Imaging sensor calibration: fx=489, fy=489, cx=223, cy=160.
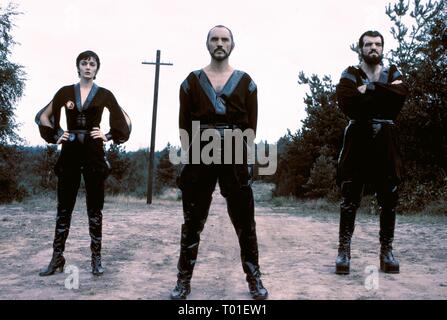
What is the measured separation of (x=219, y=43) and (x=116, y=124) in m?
1.60

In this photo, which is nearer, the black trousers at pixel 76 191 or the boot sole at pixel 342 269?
the black trousers at pixel 76 191

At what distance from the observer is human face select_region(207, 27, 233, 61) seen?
3.98 meters

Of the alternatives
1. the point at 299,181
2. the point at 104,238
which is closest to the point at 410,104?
the point at 299,181

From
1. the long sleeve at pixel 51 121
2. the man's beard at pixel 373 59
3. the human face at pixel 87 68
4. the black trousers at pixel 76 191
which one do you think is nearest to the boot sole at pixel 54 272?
→ the black trousers at pixel 76 191

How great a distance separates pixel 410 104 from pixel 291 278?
12.8 meters

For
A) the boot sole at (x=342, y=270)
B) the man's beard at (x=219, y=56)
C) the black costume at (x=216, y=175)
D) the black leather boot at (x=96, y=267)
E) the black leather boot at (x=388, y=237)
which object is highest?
the man's beard at (x=219, y=56)

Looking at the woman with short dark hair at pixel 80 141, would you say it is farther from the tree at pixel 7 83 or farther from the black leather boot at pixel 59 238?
the tree at pixel 7 83

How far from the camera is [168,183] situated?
58594mm

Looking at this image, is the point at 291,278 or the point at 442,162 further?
the point at 442,162

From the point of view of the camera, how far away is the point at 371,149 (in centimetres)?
485

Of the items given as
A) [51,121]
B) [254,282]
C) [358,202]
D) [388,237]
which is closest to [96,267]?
[51,121]

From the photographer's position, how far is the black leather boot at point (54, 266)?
488cm

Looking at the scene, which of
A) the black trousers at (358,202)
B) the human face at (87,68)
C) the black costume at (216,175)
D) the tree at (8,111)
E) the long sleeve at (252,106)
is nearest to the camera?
the black costume at (216,175)
